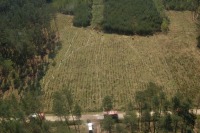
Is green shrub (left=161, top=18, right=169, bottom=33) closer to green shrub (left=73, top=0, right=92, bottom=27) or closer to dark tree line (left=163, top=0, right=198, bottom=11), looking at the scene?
dark tree line (left=163, top=0, right=198, bottom=11)

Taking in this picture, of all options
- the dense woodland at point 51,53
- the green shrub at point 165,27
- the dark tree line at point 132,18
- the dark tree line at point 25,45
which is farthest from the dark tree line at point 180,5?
the dark tree line at point 25,45

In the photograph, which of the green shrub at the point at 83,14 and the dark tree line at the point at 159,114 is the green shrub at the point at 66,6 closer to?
the green shrub at the point at 83,14

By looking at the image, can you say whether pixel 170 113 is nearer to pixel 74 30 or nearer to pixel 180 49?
pixel 180 49

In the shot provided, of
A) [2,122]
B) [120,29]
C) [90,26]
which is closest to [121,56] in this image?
[120,29]

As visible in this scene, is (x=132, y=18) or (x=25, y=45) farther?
(x=132, y=18)

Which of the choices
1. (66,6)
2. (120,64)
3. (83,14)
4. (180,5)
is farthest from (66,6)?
(180,5)

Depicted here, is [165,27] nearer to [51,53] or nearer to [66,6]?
[51,53]
